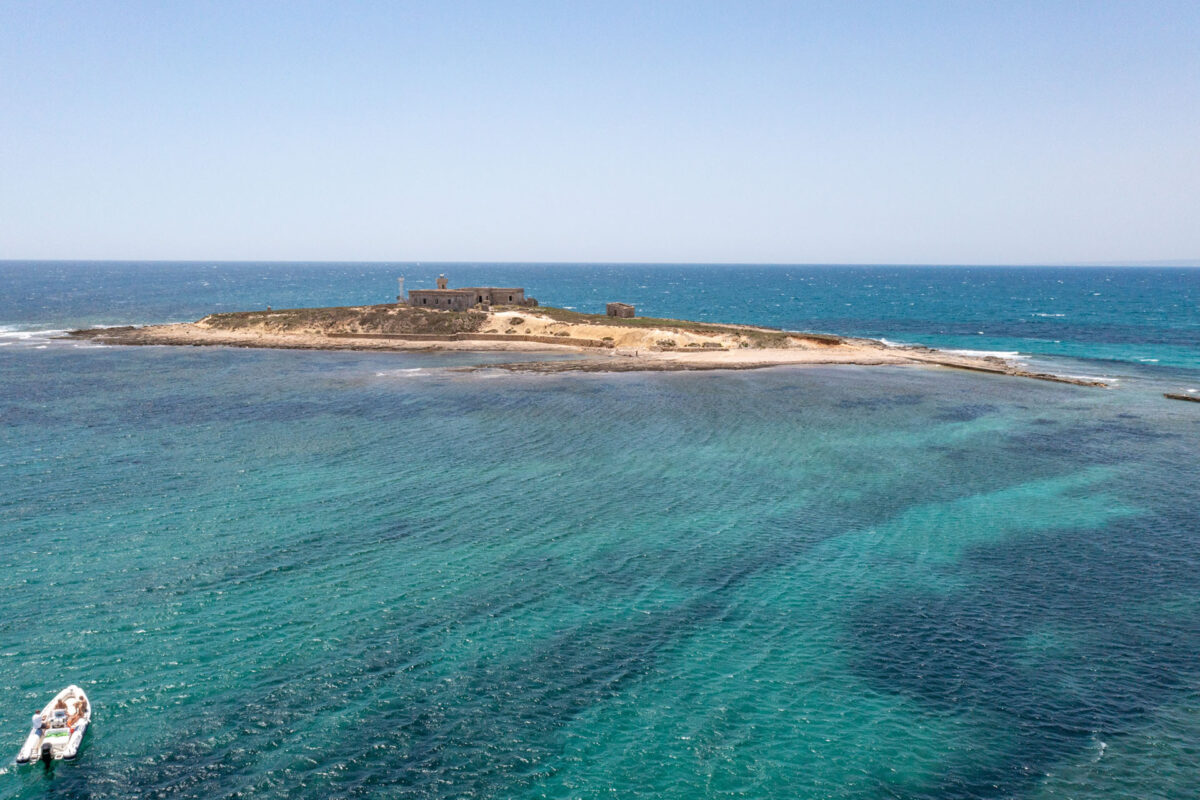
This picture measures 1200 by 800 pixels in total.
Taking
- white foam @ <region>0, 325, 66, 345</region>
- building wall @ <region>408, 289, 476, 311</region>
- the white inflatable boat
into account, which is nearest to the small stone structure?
building wall @ <region>408, 289, 476, 311</region>

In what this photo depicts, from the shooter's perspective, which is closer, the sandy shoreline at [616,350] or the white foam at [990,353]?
the sandy shoreline at [616,350]

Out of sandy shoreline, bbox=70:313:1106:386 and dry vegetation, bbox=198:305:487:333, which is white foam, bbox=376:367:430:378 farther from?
dry vegetation, bbox=198:305:487:333

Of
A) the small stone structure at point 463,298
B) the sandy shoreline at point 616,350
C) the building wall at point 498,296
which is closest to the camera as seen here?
the sandy shoreline at point 616,350

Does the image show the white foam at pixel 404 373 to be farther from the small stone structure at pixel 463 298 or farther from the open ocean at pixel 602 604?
the small stone structure at pixel 463 298

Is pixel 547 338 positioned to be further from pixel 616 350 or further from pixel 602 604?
pixel 602 604

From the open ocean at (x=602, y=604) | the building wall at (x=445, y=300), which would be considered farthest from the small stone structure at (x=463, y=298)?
the open ocean at (x=602, y=604)

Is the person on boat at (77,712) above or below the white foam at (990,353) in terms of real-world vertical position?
below

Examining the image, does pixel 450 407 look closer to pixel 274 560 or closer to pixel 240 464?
pixel 240 464

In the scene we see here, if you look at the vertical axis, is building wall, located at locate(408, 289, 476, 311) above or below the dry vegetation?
above
